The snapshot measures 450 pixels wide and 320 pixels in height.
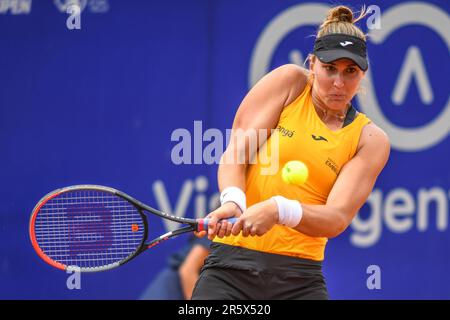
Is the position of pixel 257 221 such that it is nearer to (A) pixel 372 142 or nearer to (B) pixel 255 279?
(B) pixel 255 279

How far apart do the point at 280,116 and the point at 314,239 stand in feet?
1.85

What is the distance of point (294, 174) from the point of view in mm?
3777

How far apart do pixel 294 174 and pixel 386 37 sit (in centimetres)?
255

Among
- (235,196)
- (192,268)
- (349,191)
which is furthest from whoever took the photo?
(192,268)

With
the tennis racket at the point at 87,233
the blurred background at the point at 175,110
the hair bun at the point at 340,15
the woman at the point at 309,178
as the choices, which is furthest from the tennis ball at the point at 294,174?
the blurred background at the point at 175,110

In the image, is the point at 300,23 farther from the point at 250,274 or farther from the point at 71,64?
the point at 250,274

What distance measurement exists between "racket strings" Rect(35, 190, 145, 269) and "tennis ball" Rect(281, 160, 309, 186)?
0.75 meters

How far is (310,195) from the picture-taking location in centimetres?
401

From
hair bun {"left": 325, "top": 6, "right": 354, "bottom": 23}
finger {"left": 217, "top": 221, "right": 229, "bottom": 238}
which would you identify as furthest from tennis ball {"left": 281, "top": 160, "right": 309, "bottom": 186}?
hair bun {"left": 325, "top": 6, "right": 354, "bottom": 23}

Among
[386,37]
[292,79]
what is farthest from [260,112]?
[386,37]

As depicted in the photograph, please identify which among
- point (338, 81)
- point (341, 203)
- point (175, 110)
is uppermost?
point (175, 110)

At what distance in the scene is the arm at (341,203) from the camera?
3.70 meters

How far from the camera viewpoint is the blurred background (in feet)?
19.4

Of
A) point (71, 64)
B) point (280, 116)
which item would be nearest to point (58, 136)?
point (71, 64)
